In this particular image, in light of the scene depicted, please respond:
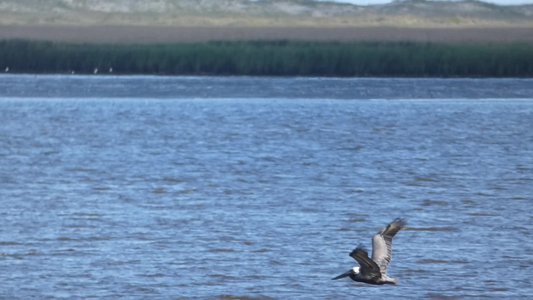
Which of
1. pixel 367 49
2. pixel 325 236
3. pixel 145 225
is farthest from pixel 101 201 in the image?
pixel 367 49

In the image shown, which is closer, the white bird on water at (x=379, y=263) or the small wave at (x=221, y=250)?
the white bird on water at (x=379, y=263)

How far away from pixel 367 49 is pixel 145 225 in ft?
177

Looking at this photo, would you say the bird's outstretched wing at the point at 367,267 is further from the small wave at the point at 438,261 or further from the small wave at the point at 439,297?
the small wave at the point at 438,261

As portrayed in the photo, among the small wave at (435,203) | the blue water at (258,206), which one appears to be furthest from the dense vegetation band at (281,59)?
the small wave at (435,203)

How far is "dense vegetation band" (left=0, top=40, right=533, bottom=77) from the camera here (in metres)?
66.6

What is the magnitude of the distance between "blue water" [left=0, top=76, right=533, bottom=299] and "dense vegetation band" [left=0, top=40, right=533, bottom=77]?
73.1 feet

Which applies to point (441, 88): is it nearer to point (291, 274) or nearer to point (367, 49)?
point (367, 49)

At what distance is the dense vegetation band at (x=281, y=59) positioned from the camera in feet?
219

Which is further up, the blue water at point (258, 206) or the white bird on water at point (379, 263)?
the white bird on water at point (379, 263)

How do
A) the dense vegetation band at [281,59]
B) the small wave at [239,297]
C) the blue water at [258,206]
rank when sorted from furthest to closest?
the dense vegetation band at [281,59] < the blue water at [258,206] < the small wave at [239,297]

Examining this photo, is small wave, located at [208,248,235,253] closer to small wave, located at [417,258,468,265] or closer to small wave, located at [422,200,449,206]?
small wave, located at [417,258,468,265]

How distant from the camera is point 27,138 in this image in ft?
119

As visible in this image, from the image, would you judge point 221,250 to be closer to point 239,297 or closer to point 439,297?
point 239,297

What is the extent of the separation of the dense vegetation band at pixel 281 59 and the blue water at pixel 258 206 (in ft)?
73.1
